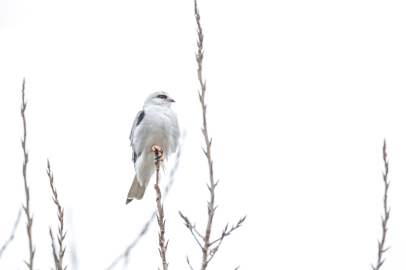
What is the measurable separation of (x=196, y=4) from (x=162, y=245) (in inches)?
51.1

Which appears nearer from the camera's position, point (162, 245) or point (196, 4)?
point (196, 4)

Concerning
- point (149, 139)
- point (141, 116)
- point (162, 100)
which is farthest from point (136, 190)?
point (162, 100)

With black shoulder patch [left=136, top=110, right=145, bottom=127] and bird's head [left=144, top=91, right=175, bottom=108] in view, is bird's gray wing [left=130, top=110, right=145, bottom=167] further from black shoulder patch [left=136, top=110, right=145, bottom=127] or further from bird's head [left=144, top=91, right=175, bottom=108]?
bird's head [left=144, top=91, right=175, bottom=108]

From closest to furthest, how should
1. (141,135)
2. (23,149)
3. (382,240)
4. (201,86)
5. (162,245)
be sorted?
(23,149) → (382,240) → (201,86) → (162,245) → (141,135)

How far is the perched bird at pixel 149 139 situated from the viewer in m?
7.10

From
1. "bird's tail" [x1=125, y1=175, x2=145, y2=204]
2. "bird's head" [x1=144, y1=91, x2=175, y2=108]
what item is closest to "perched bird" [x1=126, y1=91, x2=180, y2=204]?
"bird's tail" [x1=125, y1=175, x2=145, y2=204]

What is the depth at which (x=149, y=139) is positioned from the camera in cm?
717

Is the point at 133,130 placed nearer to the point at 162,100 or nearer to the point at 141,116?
the point at 141,116

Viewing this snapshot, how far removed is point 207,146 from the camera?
194cm

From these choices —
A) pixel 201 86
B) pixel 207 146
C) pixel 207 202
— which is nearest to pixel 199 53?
pixel 201 86

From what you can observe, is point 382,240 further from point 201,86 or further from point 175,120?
point 175,120

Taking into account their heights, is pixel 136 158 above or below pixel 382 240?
below

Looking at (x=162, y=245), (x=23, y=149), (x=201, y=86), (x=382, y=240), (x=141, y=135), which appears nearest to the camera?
(x=23, y=149)

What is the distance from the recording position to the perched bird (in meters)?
7.10
